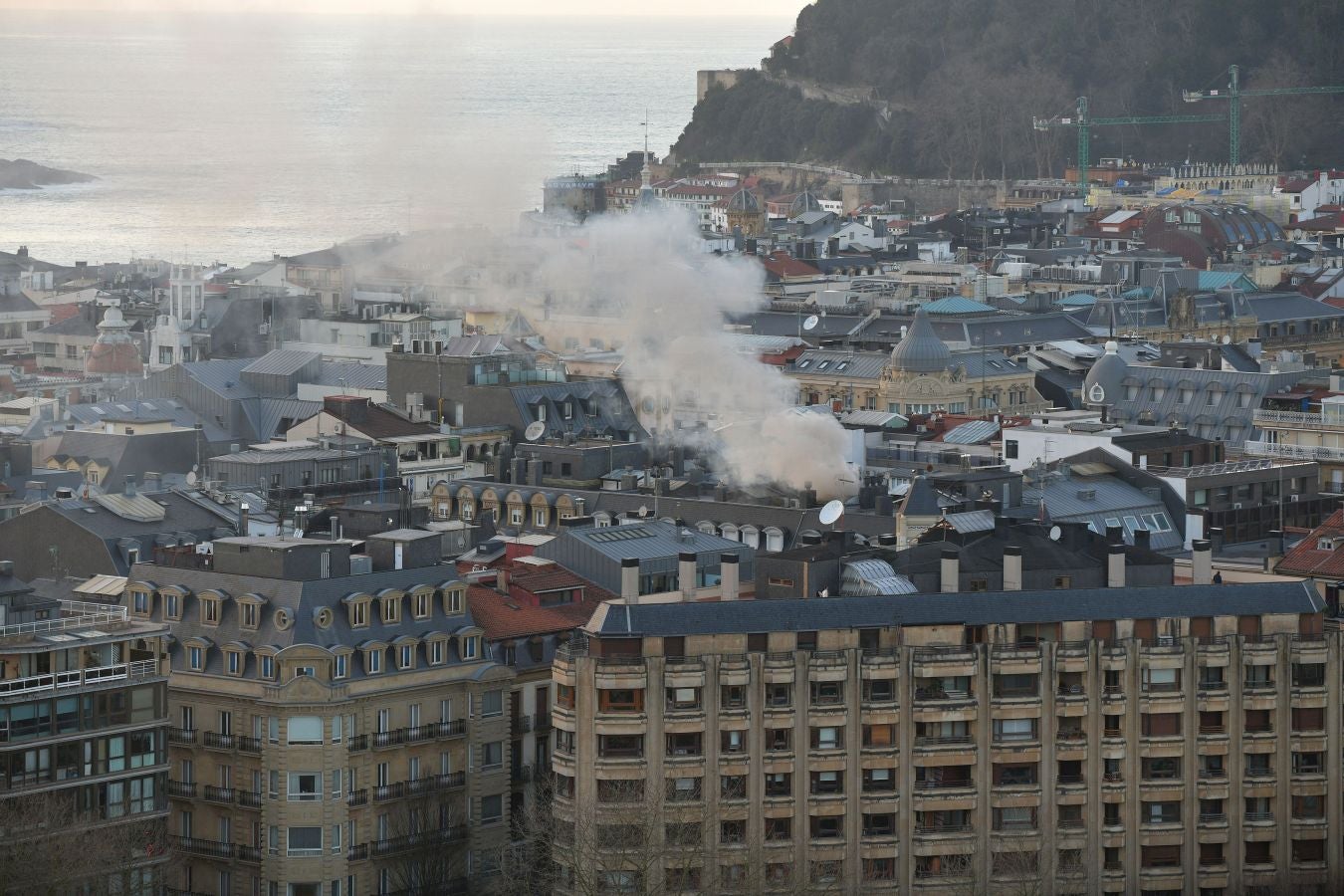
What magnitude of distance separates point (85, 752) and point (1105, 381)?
61.0 metres

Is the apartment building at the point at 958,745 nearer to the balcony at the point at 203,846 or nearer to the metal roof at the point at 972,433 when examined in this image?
the balcony at the point at 203,846

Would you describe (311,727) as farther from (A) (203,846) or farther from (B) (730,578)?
(B) (730,578)

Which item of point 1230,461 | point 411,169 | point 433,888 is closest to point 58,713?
point 433,888

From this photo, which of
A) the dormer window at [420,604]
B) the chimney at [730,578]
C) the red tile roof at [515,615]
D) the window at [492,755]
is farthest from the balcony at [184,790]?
the chimney at [730,578]

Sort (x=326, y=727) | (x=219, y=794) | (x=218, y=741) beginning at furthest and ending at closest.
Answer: (x=218, y=741), (x=219, y=794), (x=326, y=727)

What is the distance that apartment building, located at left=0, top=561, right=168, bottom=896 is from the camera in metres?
64.2

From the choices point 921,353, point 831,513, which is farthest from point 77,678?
point 921,353

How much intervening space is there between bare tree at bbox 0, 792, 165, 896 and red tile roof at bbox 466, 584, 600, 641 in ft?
30.0

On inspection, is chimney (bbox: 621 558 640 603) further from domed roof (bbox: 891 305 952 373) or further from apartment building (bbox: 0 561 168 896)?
domed roof (bbox: 891 305 952 373)

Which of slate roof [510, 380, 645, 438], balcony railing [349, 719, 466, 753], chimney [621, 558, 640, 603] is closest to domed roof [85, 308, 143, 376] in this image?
slate roof [510, 380, 645, 438]

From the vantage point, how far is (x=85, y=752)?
2606 inches

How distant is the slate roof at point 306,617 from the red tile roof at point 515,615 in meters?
0.87

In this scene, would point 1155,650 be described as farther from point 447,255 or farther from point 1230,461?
point 447,255

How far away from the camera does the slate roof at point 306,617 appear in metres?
69.9
